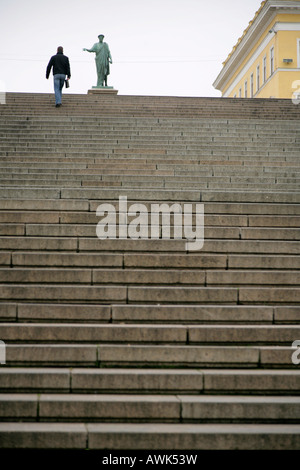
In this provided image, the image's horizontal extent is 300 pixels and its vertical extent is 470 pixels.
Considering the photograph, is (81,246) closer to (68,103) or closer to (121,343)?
(121,343)

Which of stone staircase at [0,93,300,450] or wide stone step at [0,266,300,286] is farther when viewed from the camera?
wide stone step at [0,266,300,286]

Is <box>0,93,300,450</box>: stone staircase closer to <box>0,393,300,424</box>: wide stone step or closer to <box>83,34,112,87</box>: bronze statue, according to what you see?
<box>0,393,300,424</box>: wide stone step

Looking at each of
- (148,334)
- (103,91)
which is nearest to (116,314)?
(148,334)

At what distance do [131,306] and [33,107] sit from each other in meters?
10.1

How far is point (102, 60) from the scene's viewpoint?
20.3 meters

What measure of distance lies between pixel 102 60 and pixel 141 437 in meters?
17.4

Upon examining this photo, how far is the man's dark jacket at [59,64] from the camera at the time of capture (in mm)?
15281

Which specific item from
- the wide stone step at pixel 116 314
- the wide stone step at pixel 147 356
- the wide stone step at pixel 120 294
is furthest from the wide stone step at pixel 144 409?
the wide stone step at pixel 120 294

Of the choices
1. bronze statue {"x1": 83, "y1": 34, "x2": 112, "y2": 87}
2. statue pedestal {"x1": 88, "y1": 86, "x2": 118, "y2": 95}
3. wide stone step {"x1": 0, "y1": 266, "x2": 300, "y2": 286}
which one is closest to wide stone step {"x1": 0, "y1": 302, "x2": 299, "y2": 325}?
wide stone step {"x1": 0, "y1": 266, "x2": 300, "y2": 286}

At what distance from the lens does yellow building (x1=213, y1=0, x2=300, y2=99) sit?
3675 centimetres

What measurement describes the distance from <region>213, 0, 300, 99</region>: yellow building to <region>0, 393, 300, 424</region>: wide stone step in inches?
1330

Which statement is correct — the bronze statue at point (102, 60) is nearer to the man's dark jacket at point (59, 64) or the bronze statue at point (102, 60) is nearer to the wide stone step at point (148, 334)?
the man's dark jacket at point (59, 64)

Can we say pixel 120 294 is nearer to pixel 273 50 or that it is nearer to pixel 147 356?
pixel 147 356

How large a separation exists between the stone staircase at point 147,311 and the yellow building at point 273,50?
2848 centimetres
